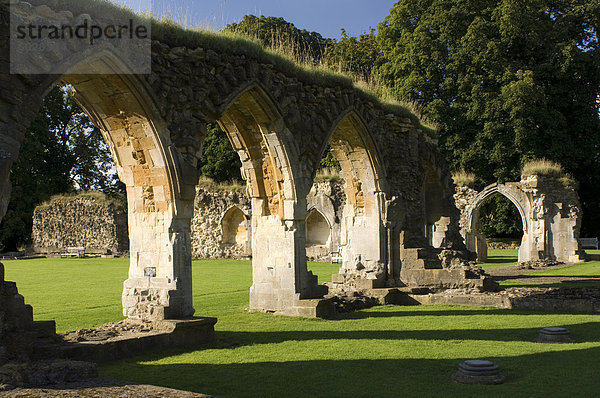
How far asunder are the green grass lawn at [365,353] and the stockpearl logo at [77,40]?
3284 millimetres

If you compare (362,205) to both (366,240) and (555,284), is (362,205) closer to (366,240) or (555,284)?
(366,240)

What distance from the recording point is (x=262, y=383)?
5.60 meters

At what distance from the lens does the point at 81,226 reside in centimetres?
2872

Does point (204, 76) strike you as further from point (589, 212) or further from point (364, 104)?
point (589, 212)

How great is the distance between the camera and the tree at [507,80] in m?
25.0

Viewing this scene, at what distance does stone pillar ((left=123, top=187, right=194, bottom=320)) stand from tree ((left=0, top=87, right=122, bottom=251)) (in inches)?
1046

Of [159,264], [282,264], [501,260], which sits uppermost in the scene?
[159,264]

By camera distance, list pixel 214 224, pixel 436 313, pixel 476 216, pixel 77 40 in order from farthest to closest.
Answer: pixel 214 224, pixel 476 216, pixel 436 313, pixel 77 40

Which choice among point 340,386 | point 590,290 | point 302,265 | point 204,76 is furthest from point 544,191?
point 340,386

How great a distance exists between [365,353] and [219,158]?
81.4ft

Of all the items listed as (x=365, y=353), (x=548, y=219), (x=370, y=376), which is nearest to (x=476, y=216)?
(x=548, y=219)

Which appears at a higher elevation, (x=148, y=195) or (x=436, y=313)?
(x=148, y=195)

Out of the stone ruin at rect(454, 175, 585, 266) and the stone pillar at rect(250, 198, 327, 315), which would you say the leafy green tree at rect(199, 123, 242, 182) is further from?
the stone pillar at rect(250, 198, 327, 315)

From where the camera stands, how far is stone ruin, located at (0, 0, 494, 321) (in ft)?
23.8
